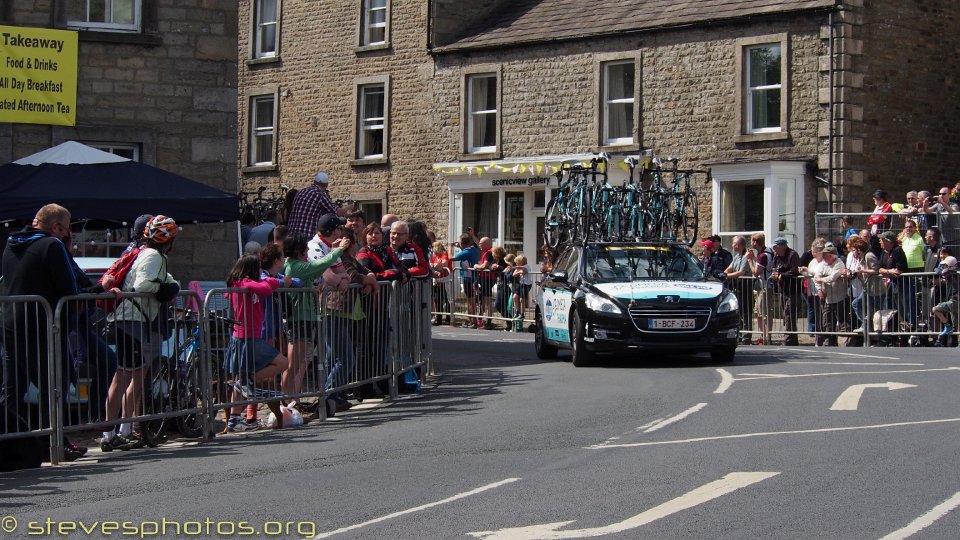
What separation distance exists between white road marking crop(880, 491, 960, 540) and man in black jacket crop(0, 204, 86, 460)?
6226 millimetres

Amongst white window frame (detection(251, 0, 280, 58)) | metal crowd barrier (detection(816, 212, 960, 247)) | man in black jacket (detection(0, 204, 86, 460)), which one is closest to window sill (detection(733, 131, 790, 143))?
metal crowd barrier (detection(816, 212, 960, 247))

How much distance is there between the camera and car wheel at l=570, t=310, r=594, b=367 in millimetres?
18609

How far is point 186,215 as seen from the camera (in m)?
16.6

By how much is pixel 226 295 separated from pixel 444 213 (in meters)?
26.5

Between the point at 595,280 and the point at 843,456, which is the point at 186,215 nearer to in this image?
the point at 595,280

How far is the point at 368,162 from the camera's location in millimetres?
40250

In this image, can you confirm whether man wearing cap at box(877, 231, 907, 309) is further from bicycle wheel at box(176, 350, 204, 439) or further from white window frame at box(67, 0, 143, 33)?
bicycle wheel at box(176, 350, 204, 439)

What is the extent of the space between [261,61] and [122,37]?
877 inches

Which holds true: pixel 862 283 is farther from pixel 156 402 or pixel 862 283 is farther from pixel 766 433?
pixel 156 402

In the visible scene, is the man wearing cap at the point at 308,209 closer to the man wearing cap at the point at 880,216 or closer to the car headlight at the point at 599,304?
the car headlight at the point at 599,304

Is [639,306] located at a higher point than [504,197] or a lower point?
lower

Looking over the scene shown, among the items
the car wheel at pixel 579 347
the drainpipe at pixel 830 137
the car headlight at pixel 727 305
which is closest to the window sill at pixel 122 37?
the car wheel at pixel 579 347

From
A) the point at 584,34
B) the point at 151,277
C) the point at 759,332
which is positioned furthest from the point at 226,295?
the point at 584,34

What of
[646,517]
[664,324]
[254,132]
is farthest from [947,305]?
[254,132]
